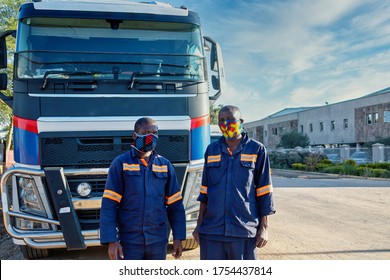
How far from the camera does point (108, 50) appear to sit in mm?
4641

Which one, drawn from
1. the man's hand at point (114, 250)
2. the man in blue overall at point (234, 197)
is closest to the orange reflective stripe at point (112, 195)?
the man's hand at point (114, 250)

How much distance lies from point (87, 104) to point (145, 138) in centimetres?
148

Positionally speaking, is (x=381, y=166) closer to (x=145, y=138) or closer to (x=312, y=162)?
(x=312, y=162)

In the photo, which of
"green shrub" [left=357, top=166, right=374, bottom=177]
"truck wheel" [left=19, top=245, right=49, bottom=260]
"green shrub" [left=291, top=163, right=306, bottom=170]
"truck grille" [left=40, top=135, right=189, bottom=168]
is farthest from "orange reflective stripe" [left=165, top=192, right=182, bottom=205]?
"green shrub" [left=291, top=163, right=306, bottom=170]

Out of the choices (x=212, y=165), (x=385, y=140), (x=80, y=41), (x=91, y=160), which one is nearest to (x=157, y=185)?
(x=212, y=165)


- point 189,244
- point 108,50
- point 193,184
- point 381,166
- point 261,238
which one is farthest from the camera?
point 381,166

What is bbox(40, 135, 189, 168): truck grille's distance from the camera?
4.23 m

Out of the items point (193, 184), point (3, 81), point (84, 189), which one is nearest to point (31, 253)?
point (84, 189)

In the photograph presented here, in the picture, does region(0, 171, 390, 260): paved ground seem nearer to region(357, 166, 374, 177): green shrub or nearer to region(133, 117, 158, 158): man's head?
region(133, 117, 158, 158): man's head

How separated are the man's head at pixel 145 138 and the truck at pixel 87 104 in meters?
1.23

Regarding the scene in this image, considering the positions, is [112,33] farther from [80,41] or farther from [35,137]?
[35,137]

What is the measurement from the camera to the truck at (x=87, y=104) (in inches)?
165

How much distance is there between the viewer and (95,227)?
421 centimetres
